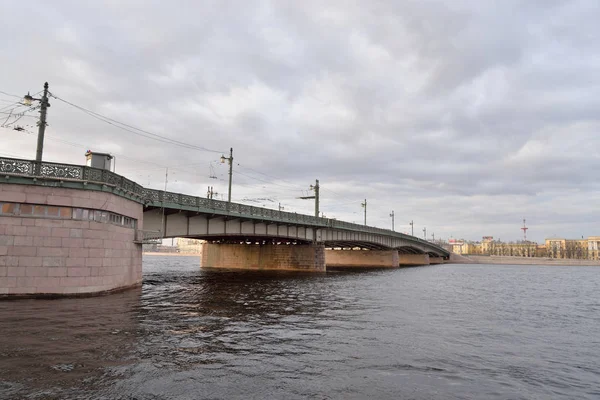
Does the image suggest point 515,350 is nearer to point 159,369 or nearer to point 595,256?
point 159,369

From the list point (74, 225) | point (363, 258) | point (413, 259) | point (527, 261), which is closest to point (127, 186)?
point (74, 225)

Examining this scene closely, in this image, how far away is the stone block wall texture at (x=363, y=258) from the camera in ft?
295

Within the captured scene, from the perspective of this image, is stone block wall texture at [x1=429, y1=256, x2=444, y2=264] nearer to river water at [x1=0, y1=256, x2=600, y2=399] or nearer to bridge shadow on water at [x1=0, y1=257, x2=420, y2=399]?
river water at [x1=0, y1=256, x2=600, y2=399]

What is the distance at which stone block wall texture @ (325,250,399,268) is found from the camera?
3543 inches

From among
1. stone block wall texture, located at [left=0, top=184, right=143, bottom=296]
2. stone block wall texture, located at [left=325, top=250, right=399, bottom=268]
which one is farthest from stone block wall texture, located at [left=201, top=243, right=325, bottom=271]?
stone block wall texture, located at [left=0, top=184, right=143, bottom=296]

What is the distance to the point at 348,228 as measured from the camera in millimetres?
66625

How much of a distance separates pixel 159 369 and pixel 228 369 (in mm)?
1735

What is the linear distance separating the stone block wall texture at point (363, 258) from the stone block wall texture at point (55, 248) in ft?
243

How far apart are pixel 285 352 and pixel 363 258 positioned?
277 ft

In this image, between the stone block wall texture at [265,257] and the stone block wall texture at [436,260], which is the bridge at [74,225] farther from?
the stone block wall texture at [436,260]

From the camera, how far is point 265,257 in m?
65.5

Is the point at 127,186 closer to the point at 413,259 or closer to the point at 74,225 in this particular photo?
the point at 74,225

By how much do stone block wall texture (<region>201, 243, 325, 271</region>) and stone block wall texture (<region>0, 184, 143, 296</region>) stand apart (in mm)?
40454

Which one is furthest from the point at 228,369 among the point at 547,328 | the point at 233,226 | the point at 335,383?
the point at 233,226
